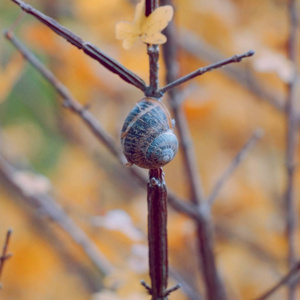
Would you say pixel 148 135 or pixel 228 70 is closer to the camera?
pixel 148 135

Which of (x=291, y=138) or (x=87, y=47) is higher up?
(x=291, y=138)

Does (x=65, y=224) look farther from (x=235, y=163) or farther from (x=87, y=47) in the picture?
(x=87, y=47)

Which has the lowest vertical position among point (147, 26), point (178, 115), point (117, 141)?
point (147, 26)

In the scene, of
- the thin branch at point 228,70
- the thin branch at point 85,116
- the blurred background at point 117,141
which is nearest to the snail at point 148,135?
the thin branch at point 85,116

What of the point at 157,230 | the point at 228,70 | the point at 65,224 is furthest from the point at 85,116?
the point at 228,70

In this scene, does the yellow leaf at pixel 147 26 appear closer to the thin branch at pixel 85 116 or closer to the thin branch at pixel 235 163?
the thin branch at pixel 85 116

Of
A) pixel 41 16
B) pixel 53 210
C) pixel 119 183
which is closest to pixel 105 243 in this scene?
pixel 119 183
